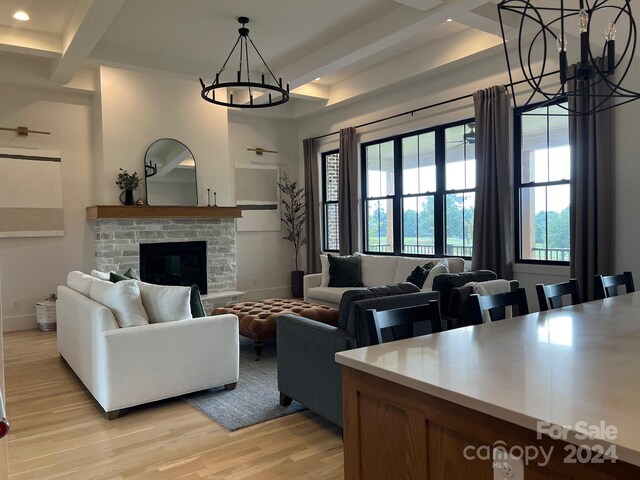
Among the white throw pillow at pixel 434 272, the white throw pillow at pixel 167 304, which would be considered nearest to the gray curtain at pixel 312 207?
the white throw pillow at pixel 434 272

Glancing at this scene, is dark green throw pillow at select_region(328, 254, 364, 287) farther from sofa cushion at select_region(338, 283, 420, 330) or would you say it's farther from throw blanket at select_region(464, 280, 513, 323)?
sofa cushion at select_region(338, 283, 420, 330)

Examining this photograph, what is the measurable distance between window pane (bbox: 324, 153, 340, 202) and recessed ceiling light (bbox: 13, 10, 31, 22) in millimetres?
4645

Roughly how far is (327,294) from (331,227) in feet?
7.46

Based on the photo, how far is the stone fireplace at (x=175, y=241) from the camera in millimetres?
6262

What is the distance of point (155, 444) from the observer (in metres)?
2.83

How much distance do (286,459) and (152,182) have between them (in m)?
4.89

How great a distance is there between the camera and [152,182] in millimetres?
6562

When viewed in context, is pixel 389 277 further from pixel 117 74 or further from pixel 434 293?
pixel 117 74

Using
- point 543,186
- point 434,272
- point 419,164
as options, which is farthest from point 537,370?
point 419,164

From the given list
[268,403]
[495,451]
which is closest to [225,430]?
[268,403]

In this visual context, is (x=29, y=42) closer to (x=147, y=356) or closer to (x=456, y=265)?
(x=147, y=356)

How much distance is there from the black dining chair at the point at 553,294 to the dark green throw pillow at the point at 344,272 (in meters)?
3.71

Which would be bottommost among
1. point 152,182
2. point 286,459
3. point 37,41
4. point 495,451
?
point 286,459

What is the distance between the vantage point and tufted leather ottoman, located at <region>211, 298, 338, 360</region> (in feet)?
14.3
